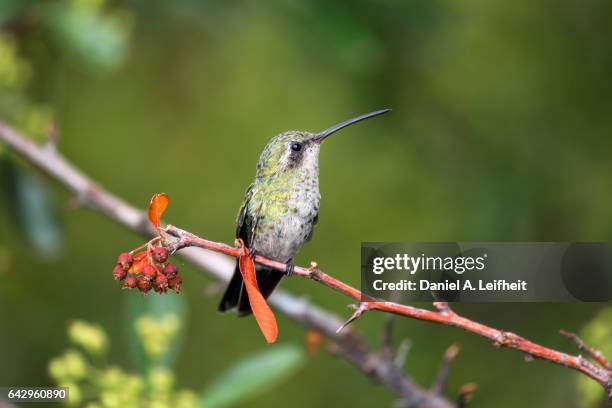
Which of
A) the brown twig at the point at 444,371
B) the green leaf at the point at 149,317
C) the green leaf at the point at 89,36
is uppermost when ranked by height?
the green leaf at the point at 89,36

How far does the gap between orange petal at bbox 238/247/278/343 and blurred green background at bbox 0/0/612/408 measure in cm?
184

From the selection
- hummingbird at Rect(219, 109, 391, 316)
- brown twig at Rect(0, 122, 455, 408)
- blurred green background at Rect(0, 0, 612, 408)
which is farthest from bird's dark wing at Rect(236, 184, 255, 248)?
blurred green background at Rect(0, 0, 612, 408)

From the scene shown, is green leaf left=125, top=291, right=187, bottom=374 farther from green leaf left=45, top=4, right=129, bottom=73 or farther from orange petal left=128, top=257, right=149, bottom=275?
orange petal left=128, top=257, right=149, bottom=275

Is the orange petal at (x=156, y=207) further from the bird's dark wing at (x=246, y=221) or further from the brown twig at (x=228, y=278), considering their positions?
the brown twig at (x=228, y=278)

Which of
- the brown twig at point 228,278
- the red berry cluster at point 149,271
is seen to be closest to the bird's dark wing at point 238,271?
the brown twig at point 228,278

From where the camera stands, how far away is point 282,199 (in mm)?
2281

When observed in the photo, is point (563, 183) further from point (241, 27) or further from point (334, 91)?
point (241, 27)

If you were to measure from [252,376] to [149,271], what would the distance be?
181cm

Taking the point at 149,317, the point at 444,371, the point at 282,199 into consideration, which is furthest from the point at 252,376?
the point at 282,199

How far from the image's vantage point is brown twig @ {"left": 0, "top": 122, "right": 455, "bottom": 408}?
107 inches

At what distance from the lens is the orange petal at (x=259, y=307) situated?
144 cm

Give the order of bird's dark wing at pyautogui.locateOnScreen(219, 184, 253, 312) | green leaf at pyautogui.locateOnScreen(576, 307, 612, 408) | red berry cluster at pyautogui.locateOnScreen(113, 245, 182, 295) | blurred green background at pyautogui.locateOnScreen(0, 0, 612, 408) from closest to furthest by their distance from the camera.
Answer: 1. red berry cluster at pyautogui.locateOnScreen(113, 245, 182, 295)
2. bird's dark wing at pyautogui.locateOnScreen(219, 184, 253, 312)
3. green leaf at pyautogui.locateOnScreen(576, 307, 612, 408)
4. blurred green background at pyautogui.locateOnScreen(0, 0, 612, 408)

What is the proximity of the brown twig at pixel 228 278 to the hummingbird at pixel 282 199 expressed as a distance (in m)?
0.51

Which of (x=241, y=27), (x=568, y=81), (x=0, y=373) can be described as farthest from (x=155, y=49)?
(x=568, y=81)
